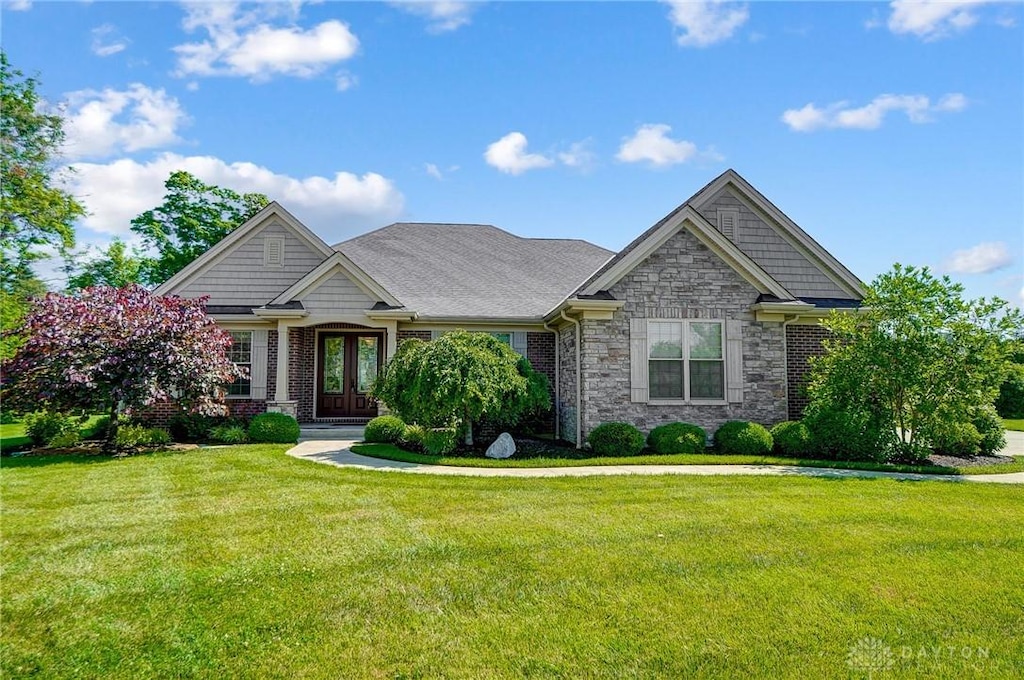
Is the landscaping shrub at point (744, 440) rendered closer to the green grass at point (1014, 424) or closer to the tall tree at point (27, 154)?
the green grass at point (1014, 424)

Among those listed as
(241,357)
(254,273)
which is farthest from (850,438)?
(254,273)

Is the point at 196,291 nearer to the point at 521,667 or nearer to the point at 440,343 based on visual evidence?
the point at 440,343

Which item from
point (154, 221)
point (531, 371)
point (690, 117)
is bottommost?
point (531, 371)

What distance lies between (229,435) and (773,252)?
13.7 m

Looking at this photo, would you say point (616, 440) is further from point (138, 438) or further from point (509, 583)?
point (138, 438)

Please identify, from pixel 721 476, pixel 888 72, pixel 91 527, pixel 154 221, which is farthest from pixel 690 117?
pixel 154 221

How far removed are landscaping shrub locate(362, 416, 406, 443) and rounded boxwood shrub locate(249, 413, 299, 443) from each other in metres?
1.95

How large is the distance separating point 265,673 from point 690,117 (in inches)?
442

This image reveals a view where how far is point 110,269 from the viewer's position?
34.4 metres

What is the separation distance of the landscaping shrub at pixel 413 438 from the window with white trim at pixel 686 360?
4.83 meters

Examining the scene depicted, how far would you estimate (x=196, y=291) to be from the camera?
14.6m

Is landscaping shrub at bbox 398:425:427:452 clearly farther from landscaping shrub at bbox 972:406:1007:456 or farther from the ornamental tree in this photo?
landscaping shrub at bbox 972:406:1007:456

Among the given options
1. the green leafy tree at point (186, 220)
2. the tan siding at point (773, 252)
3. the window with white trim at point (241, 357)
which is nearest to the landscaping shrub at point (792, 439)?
the tan siding at point (773, 252)

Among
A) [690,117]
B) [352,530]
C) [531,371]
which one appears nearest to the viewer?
[352,530]
